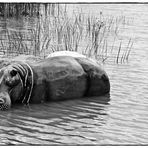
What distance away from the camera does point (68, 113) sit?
6500mm

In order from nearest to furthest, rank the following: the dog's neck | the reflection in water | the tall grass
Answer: the reflection in water
the dog's neck
the tall grass

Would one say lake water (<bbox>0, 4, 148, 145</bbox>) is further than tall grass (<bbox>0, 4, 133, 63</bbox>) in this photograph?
No

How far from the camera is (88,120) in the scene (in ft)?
20.2

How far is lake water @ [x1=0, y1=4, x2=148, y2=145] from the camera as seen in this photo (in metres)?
5.36

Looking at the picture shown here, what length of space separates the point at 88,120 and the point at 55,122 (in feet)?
1.59

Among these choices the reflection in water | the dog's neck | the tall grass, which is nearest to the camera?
the reflection in water

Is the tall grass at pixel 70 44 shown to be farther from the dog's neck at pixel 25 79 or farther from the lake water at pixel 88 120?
the dog's neck at pixel 25 79

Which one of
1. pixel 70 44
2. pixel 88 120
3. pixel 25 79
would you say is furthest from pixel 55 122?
pixel 70 44

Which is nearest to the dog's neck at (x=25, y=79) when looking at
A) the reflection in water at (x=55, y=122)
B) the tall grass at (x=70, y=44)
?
the reflection in water at (x=55, y=122)

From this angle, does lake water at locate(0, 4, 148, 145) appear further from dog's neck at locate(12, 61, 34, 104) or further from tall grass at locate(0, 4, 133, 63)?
tall grass at locate(0, 4, 133, 63)

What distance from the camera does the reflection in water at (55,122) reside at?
5.32 metres

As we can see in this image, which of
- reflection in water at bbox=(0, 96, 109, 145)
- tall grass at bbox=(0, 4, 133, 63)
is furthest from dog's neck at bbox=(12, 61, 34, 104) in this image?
tall grass at bbox=(0, 4, 133, 63)

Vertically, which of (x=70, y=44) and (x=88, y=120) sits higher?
(x=70, y=44)

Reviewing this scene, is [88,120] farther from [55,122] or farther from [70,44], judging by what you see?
[70,44]
